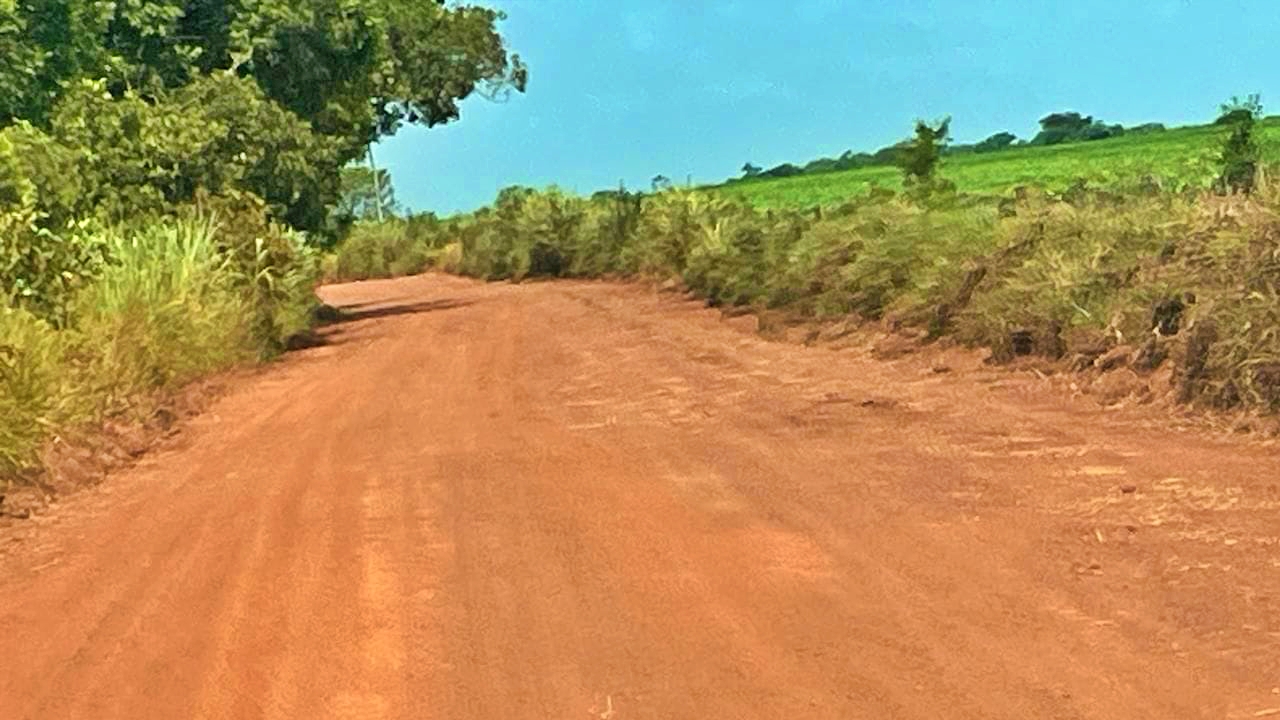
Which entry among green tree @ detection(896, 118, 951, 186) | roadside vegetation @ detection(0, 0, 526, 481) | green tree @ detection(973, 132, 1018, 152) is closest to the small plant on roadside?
green tree @ detection(896, 118, 951, 186)

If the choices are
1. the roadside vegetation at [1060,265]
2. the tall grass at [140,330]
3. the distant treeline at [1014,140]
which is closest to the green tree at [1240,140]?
the roadside vegetation at [1060,265]

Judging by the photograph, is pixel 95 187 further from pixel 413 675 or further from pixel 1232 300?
pixel 413 675

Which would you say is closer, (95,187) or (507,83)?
(95,187)

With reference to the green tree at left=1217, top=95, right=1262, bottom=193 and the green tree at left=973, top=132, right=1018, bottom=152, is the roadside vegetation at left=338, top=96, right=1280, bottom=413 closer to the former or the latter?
the green tree at left=1217, top=95, right=1262, bottom=193

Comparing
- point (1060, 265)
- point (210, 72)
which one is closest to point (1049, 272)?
point (1060, 265)

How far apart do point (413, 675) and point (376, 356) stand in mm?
17121

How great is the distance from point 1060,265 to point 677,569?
8685 mm

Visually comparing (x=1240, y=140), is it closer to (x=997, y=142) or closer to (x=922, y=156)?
(x=922, y=156)

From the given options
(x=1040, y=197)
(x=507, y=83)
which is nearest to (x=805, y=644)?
(x=1040, y=197)

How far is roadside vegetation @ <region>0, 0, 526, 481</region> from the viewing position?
16.8 m

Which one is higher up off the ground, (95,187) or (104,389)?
(95,187)

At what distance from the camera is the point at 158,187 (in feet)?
89.6

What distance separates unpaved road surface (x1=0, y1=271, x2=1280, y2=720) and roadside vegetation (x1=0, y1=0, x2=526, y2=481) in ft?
10.2

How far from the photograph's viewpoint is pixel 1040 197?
61.9 feet
